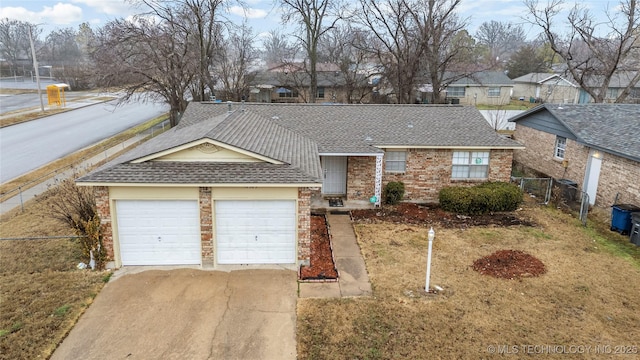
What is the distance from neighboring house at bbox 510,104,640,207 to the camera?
15.6 m

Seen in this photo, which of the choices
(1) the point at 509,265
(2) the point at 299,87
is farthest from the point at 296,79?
(1) the point at 509,265

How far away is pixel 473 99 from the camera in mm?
52844

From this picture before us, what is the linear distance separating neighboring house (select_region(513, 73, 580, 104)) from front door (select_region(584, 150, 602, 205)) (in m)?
37.3

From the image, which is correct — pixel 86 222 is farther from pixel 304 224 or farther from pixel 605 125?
pixel 605 125

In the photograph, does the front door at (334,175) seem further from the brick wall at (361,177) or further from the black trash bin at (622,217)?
the black trash bin at (622,217)

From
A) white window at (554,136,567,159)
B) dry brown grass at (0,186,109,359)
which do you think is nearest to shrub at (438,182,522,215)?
white window at (554,136,567,159)

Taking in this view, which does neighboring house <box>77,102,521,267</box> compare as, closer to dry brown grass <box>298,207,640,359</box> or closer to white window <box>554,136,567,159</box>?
dry brown grass <box>298,207,640,359</box>

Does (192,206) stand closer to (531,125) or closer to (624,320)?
(624,320)

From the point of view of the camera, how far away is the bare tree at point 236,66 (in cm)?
4100

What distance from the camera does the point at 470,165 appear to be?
17.7 metres

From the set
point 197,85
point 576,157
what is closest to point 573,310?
point 576,157

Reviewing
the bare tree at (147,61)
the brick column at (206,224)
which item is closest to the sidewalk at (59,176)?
the bare tree at (147,61)

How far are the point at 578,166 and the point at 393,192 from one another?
861 centimetres

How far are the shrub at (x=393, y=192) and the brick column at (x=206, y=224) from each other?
27.2ft
